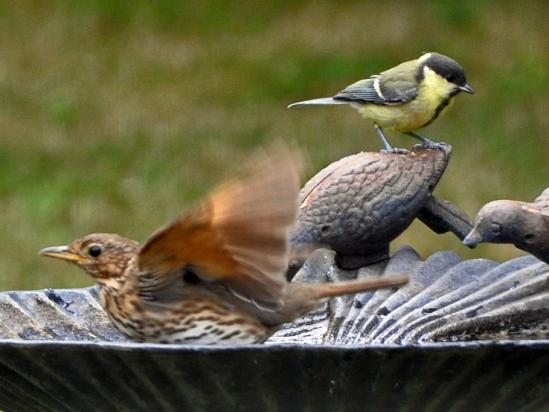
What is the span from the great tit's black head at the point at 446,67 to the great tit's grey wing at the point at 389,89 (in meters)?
0.13

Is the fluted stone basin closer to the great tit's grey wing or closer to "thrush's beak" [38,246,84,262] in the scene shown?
"thrush's beak" [38,246,84,262]

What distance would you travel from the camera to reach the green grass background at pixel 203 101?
831 cm

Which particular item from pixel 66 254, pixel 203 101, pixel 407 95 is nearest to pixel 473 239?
pixel 66 254

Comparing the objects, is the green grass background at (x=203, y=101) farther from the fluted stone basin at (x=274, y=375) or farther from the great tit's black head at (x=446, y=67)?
the fluted stone basin at (x=274, y=375)

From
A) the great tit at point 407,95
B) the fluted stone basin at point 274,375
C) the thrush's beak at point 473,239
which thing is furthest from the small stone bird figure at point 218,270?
the great tit at point 407,95

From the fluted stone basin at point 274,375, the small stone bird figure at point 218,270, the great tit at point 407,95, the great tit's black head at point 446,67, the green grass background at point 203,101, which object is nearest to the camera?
the fluted stone basin at point 274,375

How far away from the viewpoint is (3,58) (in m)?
10.5

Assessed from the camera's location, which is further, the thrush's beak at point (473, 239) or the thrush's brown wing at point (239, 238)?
the thrush's beak at point (473, 239)

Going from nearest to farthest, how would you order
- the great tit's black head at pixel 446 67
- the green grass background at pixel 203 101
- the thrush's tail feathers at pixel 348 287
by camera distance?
the thrush's tail feathers at pixel 348 287 < the great tit's black head at pixel 446 67 < the green grass background at pixel 203 101

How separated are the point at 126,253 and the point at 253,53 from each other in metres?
6.94

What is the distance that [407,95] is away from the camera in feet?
17.8

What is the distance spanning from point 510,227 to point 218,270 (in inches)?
33.5

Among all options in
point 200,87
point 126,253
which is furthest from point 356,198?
point 200,87

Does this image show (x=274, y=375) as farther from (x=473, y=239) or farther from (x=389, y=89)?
(x=389, y=89)
